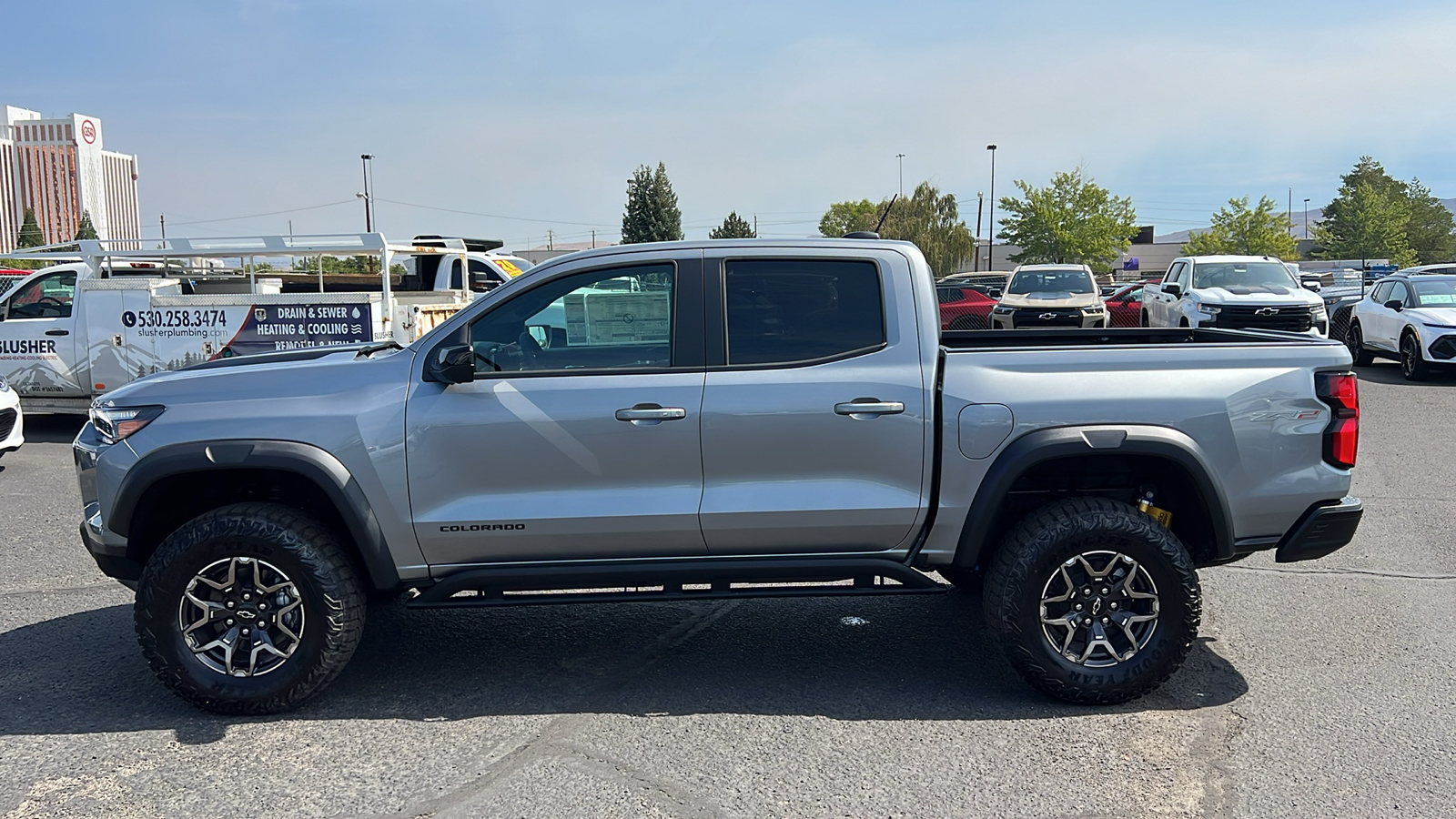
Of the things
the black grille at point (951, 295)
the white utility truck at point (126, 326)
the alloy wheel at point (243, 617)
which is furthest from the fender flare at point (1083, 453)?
the black grille at point (951, 295)

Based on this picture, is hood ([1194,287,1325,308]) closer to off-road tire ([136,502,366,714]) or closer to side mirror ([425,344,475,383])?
side mirror ([425,344,475,383])

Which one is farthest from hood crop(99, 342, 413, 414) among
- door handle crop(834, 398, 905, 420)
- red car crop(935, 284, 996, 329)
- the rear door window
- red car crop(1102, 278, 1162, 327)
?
red car crop(935, 284, 996, 329)

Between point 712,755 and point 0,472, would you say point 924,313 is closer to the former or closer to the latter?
point 712,755

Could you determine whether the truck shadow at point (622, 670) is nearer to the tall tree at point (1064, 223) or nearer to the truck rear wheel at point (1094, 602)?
the truck rear wheel at point (1094, 602)

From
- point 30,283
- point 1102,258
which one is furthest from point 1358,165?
point 30,283

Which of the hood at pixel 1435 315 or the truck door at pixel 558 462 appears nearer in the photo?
the truck door at pixel 558 462

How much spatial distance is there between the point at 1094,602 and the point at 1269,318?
14551 millimetres

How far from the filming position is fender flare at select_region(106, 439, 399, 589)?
14.0ft

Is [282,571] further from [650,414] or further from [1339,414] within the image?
[1339,414]

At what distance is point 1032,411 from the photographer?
14.3ft

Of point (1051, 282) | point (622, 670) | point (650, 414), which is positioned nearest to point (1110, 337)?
point (650, 414)

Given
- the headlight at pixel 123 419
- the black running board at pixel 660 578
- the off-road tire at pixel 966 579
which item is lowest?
the off-road tire at pixel 966 579

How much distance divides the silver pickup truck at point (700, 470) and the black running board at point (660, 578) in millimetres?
12

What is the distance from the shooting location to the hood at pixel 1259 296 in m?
17.1
